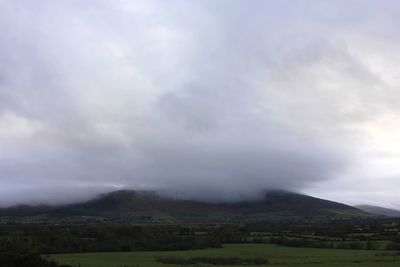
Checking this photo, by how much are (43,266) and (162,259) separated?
35784 millimetres

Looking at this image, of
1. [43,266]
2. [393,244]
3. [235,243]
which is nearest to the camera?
[43,266]

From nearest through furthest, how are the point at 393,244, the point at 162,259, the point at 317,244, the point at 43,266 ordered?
1. the point at 43,266
2. the point at 162,259
3. the point at 393,244
4. the point at 317,244

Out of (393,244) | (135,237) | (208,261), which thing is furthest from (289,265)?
(135,237)

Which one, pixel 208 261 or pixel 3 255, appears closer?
pixel 3 255

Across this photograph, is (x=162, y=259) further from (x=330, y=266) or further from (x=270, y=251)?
(x=330, y=266)

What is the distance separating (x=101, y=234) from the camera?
17988 centimetres

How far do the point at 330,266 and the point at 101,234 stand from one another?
10141cm

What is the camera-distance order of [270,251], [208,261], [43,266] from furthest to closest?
[270,251] < [208,261] < [43,266]

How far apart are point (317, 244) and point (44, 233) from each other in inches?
3232

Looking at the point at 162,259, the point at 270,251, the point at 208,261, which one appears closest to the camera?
the point at 208,261

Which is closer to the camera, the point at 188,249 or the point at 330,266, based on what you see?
the point at 330,266

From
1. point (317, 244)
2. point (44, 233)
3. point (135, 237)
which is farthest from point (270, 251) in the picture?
point (44, 233)

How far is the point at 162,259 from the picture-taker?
124m

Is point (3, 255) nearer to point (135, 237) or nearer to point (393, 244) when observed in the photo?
point (135, 237)
